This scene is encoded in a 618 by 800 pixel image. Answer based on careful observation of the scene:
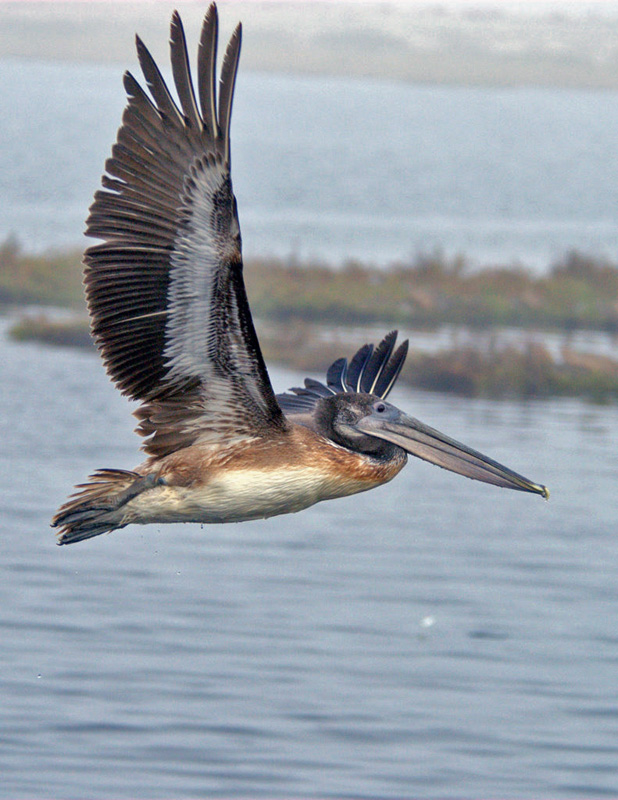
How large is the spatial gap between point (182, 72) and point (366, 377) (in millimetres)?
3110

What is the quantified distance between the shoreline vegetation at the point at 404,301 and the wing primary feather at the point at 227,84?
82.5 feet

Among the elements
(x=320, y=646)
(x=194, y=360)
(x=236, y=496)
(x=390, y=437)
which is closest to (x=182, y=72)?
(x=194, y=360)

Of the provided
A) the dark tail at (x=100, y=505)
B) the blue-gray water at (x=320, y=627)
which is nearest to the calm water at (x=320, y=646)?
the blue-gray water at (x=320, y=627)

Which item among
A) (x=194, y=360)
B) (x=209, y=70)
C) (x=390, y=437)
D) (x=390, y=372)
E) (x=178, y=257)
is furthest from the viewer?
(x=390, y=372)

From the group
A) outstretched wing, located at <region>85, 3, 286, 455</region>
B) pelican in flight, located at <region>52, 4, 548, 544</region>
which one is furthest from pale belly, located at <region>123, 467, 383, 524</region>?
outstretched wing, located at <region>85, 3, 286, 455</region>

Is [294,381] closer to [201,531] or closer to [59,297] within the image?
[201,531]

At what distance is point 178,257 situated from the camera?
28.4 ft

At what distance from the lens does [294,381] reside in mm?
31078

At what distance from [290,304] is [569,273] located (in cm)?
708

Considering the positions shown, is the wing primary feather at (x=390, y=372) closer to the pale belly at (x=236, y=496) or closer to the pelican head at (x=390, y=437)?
the pelican head at (x=390, y=437)

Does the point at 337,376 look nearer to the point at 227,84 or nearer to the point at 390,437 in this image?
the point at 390,437

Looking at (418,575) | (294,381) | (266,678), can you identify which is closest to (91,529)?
(266,678)

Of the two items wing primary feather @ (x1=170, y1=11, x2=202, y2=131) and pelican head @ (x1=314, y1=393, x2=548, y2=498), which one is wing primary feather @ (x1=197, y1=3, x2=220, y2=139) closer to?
wing primary feather @ (x1=170, y1=11, x2=202, y2=131)

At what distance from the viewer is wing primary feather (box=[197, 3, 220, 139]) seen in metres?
8.13
